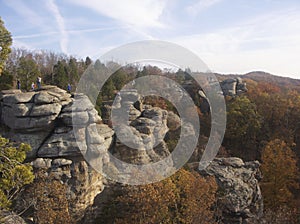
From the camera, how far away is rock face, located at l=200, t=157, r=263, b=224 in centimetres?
1232

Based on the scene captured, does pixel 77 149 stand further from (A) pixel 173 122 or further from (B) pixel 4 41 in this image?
(A) pixel 173 122

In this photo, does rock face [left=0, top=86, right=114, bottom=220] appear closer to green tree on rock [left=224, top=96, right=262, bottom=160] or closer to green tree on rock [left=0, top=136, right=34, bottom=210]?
green tree on rock [left=0, top=136, right=34, bottom=210]

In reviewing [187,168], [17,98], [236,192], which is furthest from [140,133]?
[17,98]

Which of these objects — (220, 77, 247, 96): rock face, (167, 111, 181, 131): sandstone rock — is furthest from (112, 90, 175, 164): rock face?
(220, 77, 247, 96): rock face

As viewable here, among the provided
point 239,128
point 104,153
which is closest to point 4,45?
point 104,153

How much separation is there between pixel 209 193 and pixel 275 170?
856cm

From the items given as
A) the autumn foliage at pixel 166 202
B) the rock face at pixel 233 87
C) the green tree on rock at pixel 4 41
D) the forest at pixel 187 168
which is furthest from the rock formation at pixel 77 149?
the rock face at pixel 233 87

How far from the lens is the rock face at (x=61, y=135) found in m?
12.0

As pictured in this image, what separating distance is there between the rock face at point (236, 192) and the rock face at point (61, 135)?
5470 millimetres

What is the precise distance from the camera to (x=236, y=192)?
12.6m

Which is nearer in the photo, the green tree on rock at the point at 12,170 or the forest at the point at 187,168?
the green tree on rock at the point at 12,170

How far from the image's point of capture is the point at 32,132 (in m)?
12.7

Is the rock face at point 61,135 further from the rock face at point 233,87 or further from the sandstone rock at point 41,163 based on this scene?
the rock face at point 233,87

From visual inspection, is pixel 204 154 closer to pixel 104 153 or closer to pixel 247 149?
pixel 247 149
